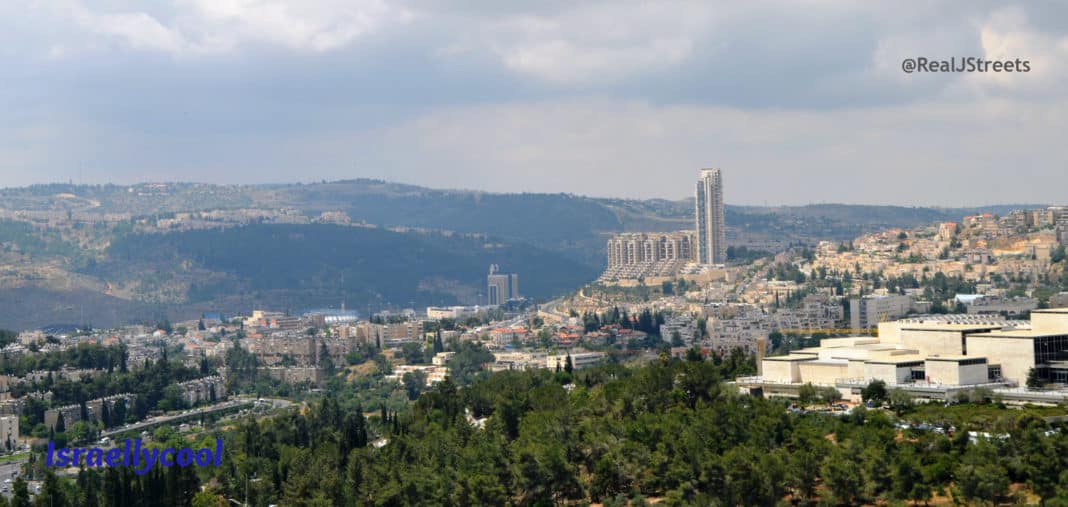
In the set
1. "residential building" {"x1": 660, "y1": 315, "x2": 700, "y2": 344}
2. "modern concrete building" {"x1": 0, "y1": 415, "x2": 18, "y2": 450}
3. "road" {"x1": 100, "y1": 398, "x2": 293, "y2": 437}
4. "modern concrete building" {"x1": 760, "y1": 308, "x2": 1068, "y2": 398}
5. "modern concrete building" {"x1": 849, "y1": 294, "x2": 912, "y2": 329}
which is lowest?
"road" {"x1": 100, "y1": 398, "x2": 293, "y2": 437}

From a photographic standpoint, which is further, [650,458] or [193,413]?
[193,413]

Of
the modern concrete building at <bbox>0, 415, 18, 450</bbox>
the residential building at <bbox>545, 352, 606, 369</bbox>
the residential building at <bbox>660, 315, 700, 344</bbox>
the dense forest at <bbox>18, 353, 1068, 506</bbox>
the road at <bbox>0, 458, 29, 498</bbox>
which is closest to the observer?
the dense forest at <bbox>18, 353, 1068, 506</bbox>

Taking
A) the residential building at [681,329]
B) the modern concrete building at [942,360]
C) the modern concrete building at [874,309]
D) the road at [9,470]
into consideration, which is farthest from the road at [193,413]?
the modern concrete building at [942,360]

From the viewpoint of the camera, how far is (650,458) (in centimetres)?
5234

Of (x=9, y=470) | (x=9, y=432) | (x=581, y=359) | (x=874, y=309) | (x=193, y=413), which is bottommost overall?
(x=193, y=413)

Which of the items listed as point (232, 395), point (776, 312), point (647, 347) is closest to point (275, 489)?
point (232, 395)

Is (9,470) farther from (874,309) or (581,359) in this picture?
(874,309)

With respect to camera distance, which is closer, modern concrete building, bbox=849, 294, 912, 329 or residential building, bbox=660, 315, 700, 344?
modern concrete building, bbox=849, 294, 912, 329

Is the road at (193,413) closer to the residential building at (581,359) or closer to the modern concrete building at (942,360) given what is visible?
the residential building at (581,359)

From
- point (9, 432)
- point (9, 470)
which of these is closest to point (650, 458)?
point (9, 470)

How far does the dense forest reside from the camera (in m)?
46.2

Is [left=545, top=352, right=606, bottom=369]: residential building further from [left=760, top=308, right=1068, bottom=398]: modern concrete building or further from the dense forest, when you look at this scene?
[left=760, top=308, right=1068, bottom=398]: modern concrete building

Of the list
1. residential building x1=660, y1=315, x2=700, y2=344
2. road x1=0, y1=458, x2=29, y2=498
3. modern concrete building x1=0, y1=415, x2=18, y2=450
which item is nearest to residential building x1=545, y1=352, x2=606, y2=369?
residential building x1=660, y1=315, x2=700, y2=344

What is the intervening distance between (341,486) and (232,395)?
216 ft
